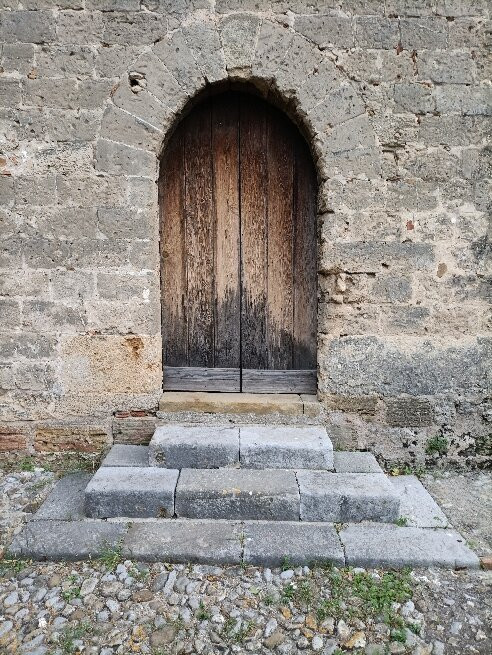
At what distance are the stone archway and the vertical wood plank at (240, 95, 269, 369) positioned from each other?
1.11ft

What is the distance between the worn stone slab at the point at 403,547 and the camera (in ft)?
7.66

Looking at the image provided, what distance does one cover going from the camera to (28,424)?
329cm

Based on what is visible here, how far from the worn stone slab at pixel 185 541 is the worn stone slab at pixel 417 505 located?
103 centimetres

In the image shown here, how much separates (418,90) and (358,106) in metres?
0.41

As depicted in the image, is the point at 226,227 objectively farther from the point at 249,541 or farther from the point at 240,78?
the point at 249,541

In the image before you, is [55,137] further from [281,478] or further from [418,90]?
[281,478]

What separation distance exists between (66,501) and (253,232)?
2.20 m

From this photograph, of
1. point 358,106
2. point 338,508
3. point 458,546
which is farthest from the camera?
point 358,106

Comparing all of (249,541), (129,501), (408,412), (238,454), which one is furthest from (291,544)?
(408,412)

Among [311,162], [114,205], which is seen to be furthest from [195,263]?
[311,162]

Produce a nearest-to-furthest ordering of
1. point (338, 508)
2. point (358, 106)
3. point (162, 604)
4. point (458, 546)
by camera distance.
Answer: point (162, 604)
point (458, 546)
point (338, 508)
point (358, 106)

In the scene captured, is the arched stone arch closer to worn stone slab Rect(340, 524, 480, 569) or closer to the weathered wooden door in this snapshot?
the weathered wooden door

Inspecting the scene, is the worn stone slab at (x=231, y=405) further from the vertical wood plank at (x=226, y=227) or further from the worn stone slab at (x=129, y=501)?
the worn stone slab at (x=129, y=501)

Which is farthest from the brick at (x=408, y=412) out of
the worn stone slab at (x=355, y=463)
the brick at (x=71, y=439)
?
the brick at (x=71, y=439)
